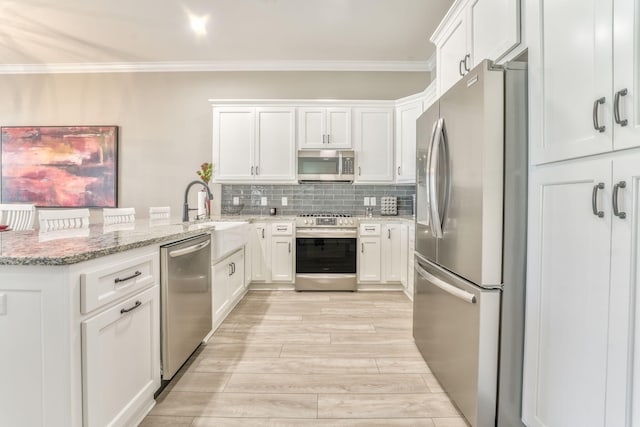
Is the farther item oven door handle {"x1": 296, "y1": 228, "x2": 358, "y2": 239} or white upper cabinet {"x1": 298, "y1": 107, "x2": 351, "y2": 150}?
white upper cabinet {"x1": 298, "y1": 107, "x2": 351, "y2": 150}

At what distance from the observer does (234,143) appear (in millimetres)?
3947

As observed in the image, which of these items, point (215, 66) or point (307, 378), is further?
point (215, 66)

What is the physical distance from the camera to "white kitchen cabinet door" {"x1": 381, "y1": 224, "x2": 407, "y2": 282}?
3699 mm

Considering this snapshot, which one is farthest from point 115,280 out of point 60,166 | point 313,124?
point 60,166

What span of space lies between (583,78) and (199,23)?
11.6ft

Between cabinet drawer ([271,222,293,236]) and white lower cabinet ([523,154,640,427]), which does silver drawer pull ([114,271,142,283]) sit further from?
cabinet drawer ([271,222,293,236])

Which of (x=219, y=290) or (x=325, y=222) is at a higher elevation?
(x=325, y=222)

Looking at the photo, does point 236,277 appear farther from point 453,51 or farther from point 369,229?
point 453,51

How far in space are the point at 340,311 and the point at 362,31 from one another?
306 centimetres

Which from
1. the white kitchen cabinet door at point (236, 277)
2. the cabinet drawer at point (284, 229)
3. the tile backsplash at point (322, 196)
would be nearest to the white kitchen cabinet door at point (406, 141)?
the tile backsplash at point (322, 196)

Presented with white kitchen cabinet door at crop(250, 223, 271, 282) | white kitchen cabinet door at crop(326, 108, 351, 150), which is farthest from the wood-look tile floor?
white kitchen cabinet door at crop(326, 108, 351, 150)

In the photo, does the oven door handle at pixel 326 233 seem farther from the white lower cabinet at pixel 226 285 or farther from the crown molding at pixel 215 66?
the crown molding at pixel 215 66

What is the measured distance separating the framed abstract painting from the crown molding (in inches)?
32.9

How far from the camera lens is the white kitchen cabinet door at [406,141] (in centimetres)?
371
